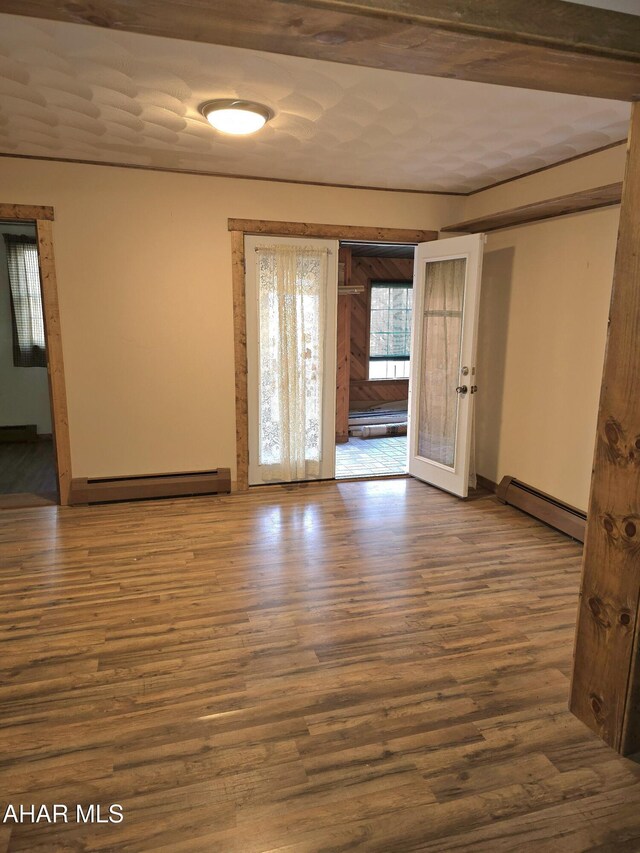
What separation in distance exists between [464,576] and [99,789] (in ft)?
7.20

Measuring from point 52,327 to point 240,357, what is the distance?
1.43m

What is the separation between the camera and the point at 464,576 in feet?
10.9

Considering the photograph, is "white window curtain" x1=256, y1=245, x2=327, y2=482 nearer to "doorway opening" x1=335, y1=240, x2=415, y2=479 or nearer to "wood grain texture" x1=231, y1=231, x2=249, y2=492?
"wood grain texture" x1=231, y1=231, x2=249, y2=492

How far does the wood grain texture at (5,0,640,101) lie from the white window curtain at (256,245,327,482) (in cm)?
312

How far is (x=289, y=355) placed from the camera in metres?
4.74

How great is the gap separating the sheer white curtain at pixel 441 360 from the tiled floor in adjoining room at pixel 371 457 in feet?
1.88

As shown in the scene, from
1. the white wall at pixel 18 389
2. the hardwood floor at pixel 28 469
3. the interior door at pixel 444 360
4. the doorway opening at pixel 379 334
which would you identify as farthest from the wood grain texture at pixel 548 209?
the white wall at pixel 18 389

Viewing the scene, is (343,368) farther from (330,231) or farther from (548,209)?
(548,209)

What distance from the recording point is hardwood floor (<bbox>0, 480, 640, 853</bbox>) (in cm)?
172

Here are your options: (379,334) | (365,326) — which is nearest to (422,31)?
(365,326)

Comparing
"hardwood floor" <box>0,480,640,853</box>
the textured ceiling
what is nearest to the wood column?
"hardwood floor" <box>0,480,640,853</box>

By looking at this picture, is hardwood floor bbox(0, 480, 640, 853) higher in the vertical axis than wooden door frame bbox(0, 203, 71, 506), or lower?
lower

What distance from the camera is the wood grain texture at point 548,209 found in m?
3.29

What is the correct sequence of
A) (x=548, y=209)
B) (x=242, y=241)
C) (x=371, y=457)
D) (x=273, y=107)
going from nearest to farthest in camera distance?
(x=273, y=107) < (x=548, y=209) < (x=242, y=241) < (x=371, y=457)
